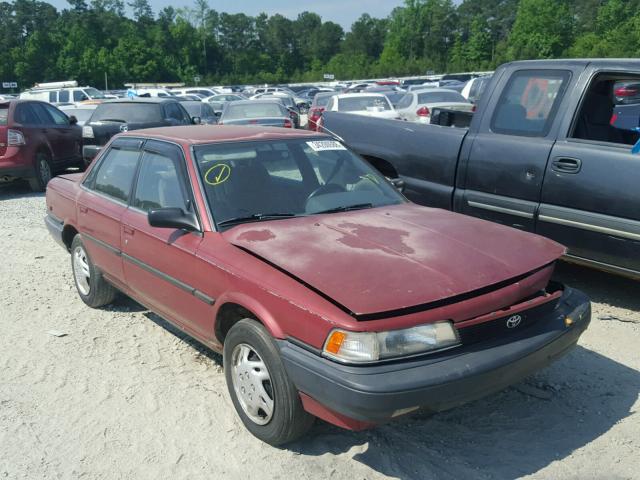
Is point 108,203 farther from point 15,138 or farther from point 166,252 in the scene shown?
point 15,138

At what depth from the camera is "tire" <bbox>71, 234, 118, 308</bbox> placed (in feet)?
17.3

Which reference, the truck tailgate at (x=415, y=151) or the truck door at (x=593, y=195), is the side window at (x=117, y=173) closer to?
the truck tailgate at (x=415, y=151)

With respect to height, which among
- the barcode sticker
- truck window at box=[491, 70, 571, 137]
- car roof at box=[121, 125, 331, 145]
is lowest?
the barcode sticker

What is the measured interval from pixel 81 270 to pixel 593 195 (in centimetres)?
429

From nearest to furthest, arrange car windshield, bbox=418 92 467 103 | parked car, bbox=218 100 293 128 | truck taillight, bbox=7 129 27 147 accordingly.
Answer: truck taillight, bbox=7 129 27 147
parked car, bbox=218 100 293 128
car windshield, bbox=418 92 467 103

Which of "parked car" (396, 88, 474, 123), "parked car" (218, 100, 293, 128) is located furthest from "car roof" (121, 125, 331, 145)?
"parked car" (396, 88, 474, 123)

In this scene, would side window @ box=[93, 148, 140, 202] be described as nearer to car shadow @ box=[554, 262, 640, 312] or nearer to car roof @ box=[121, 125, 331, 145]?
car roof @ box=[121, 125, 331, 145]

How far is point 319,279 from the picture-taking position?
3047 millimetres

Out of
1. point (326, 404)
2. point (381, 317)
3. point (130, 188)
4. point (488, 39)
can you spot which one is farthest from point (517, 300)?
point (488, 39)

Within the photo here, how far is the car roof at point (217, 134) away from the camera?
435 centimetres

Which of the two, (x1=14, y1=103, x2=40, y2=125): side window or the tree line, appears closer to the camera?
(x1=14, y1=103, x2=40, y2=125): side window

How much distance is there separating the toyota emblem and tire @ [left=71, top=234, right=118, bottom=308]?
11.2 feet

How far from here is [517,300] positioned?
10.6 ft

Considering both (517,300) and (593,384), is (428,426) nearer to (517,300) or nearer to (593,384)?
(517,300)
